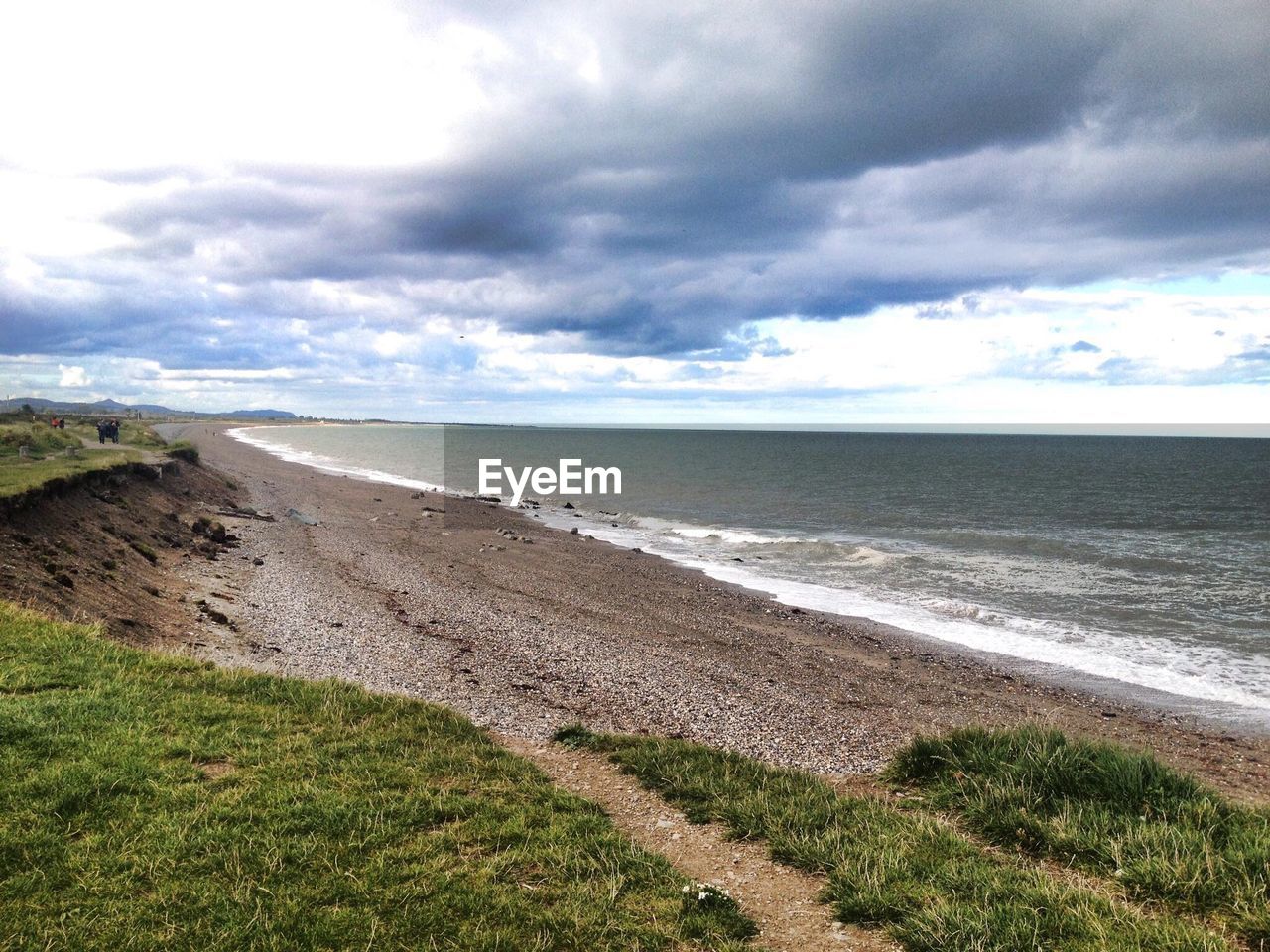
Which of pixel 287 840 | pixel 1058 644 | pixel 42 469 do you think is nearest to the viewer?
pixel 287 840

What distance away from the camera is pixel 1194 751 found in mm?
13289

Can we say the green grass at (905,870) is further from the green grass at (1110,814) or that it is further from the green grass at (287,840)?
the green grass at (287,840)

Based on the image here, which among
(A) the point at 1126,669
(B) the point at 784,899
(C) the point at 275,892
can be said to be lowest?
(A) the point at 1126,669

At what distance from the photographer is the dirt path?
17.3ft

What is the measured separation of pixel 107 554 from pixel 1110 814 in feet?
67.1

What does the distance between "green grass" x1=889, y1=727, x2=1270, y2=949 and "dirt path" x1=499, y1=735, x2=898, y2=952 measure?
2.23m

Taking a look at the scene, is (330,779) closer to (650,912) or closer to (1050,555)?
(650,912)

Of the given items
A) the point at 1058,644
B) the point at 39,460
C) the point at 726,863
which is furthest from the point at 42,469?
the point at 1058,644

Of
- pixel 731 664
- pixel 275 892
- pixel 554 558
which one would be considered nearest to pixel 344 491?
pixel 554 558

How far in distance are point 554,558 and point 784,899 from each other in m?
25.6

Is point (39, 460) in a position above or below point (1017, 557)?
above

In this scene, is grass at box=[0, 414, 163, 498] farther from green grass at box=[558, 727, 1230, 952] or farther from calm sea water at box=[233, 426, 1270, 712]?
calm sea water at box=[233, 426, 1270, 712]

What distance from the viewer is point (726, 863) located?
629cm

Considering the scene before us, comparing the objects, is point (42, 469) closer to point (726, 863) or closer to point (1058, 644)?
point (726, 863)
